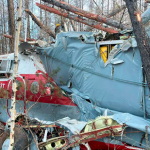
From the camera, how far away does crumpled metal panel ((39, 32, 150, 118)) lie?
3600mm

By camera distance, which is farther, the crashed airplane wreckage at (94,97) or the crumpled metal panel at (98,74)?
the crumpled metal panel at (98,74)

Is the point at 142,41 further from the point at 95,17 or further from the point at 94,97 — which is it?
the point at 95,17

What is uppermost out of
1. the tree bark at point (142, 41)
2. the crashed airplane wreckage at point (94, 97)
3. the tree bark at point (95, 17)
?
the tree bark at point (95, 17)

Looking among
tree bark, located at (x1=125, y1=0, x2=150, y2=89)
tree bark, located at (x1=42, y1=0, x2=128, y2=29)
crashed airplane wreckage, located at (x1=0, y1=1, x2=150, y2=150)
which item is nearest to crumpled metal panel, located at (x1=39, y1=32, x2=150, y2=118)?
crashed airplane wreckage, located at (x1=0, y1=1, x2=150, y2=150)

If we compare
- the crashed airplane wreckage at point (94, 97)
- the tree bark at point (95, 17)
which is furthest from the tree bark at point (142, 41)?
the tree bark at point (95, 17)

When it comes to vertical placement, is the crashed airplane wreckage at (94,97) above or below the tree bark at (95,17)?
below

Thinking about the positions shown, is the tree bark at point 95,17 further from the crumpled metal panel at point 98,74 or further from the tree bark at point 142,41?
the tree bark at point 142,41

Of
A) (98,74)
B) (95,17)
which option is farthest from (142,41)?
(95,17)

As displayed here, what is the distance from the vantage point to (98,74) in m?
4.19

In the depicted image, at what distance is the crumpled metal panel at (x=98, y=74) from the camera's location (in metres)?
3.60

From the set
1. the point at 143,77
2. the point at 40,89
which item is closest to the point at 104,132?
the point at 143,77

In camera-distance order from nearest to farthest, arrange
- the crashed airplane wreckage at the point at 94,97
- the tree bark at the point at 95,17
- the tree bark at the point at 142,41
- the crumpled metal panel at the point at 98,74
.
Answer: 1. the tree bark at the point at 142,41
2. the crashed airplane wreckage at the point at 94,97
3. the crumpled metal panel at the point at 98,74
4. the tree bark at the point at 95,17

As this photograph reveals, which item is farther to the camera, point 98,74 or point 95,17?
point 95,17

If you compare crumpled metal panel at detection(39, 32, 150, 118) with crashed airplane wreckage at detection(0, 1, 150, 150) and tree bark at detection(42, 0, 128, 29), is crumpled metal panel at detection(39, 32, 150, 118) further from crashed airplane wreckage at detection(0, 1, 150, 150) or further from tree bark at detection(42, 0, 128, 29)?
tree bark at detection(42, 0, 128, 29)
